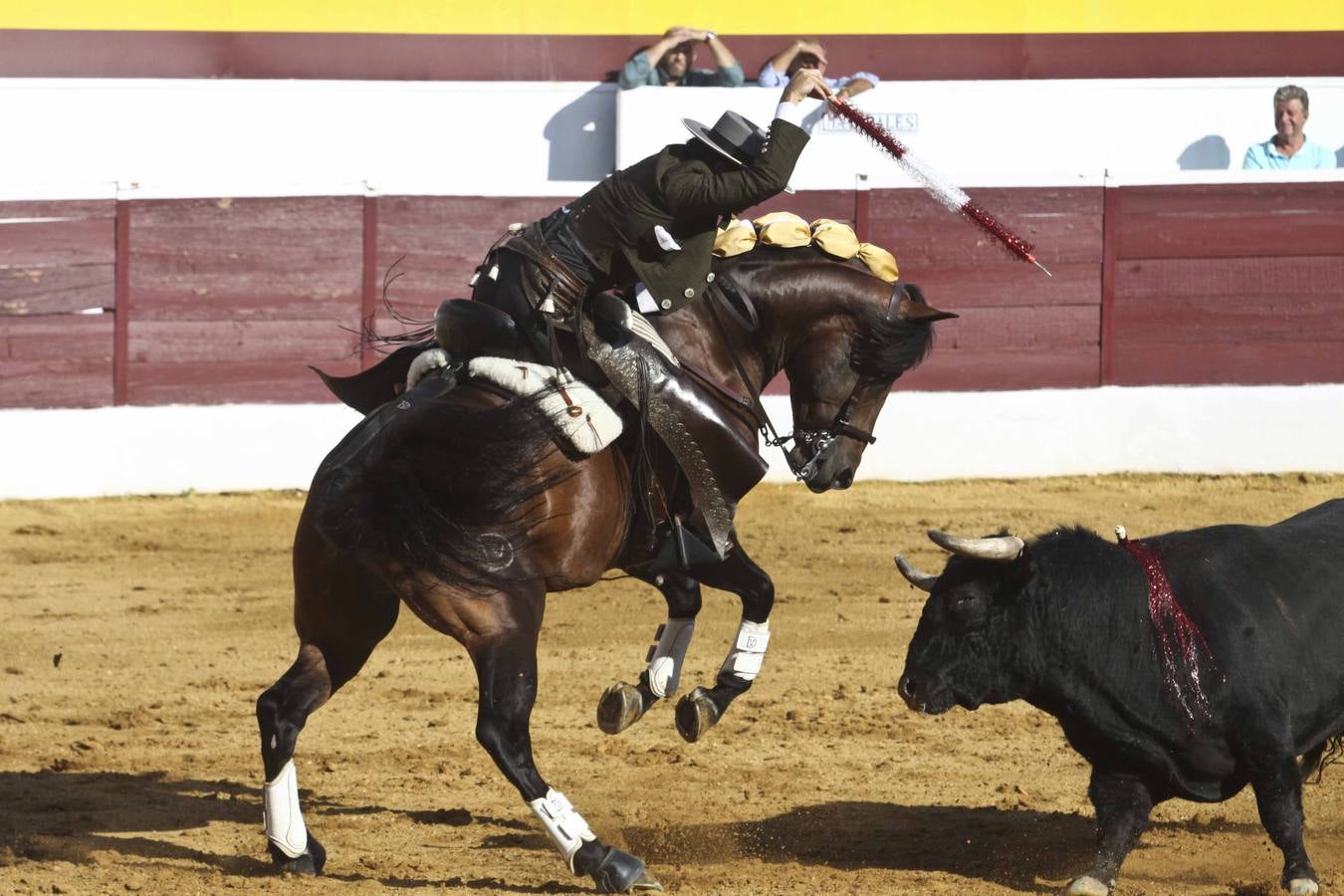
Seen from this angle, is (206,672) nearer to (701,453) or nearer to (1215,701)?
(701,453)

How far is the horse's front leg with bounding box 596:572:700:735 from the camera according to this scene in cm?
524

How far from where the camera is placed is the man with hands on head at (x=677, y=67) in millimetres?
12156

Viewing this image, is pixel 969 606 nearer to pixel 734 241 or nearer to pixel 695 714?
pixel 695 714

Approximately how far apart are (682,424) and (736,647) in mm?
761

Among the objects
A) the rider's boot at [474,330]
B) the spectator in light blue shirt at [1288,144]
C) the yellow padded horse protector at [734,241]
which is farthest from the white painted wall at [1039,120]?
the rider's boot at [474,330]

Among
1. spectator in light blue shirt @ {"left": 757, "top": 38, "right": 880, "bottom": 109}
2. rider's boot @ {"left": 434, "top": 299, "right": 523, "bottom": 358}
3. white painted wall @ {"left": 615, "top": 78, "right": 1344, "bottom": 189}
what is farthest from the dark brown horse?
spectator in light blue shirt @ {"left": 757, "top": 38, "right": 880, "bottom": 109}

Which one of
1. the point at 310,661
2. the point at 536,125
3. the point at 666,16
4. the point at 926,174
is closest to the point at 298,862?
the point at 310,661

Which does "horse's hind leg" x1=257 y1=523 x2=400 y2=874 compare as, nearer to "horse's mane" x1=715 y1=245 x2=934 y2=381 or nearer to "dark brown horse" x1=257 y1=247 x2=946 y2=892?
"dark brown horse" x1=257 y1=247 x2=946 y2=892

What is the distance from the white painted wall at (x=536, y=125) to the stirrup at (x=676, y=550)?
6.51 metres

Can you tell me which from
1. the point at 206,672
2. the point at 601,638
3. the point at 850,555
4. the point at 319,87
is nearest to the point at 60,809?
the point at 206,672

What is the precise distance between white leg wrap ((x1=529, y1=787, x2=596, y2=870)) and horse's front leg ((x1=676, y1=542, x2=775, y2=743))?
2.85 ft

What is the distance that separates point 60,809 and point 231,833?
21.2 inches

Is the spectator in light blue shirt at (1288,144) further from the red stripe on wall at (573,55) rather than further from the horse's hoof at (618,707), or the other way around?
the horse's hoof at (618,707)

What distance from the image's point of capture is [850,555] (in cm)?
878
